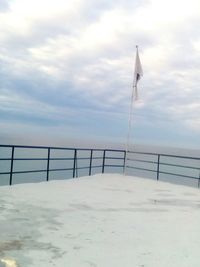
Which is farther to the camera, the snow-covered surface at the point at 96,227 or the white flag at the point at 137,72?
the white flag at the point at 137,72

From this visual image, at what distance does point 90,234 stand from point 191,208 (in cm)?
308

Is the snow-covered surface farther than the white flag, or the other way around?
the white flag

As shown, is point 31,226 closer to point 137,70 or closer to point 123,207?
point 123,207

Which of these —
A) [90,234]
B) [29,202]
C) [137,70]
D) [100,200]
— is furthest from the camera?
[137,70]

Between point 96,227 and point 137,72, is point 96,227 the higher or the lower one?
the lower one

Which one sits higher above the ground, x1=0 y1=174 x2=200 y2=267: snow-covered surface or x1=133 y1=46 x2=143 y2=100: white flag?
x1=133 y1=46 x2=143 y2=100: white flag

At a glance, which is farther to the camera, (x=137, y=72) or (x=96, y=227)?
(x=137, y=72)

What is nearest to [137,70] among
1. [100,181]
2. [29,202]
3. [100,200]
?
[100,181]

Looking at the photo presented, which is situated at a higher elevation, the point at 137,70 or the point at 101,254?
the point at 137,70

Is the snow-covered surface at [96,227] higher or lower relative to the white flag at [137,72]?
lower

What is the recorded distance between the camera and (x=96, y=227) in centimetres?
572

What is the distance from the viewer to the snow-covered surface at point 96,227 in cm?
437

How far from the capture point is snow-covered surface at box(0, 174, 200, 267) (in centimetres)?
437

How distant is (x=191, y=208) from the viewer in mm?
7758
